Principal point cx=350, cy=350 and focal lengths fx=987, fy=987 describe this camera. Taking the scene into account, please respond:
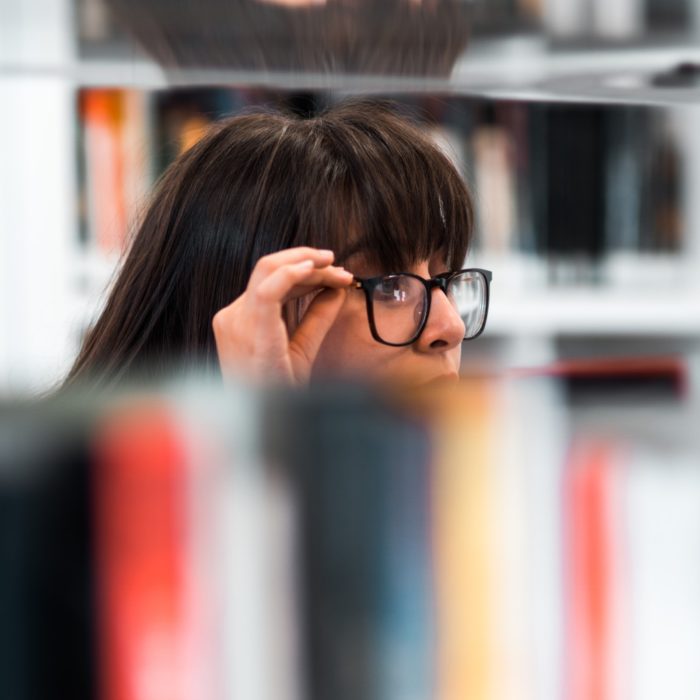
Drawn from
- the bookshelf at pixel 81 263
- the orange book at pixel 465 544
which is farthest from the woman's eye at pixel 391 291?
the orange book at pixel 465 544

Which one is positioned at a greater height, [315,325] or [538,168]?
[538,168]

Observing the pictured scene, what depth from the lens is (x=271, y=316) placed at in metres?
0.81

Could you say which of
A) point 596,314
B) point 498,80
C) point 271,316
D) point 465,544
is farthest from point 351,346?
point 596,314

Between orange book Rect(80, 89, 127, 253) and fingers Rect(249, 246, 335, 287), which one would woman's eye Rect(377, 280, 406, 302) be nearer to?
fingers Rect(249, 246, 335, 287)

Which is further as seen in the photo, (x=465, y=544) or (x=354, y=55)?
(x=354, y=55)

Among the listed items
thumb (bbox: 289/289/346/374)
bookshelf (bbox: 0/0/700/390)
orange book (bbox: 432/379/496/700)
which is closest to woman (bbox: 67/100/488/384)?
thumb (bbox: 289/289/346/374)

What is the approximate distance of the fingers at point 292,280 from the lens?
2.58ft

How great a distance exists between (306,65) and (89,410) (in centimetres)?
48

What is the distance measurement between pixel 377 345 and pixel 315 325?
0.24 ft

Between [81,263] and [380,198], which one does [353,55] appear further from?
[81,263]

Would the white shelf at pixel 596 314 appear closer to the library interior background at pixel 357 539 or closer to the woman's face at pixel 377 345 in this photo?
the woman's face at pixel 377 345

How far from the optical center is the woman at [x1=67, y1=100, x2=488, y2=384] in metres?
0.88

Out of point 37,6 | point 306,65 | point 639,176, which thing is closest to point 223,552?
point 306,65

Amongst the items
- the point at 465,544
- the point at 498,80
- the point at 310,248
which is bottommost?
the point at 465,544
